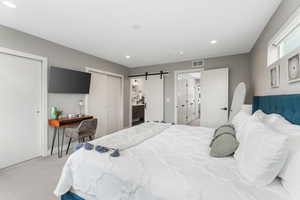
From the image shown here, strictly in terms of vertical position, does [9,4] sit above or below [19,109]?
above

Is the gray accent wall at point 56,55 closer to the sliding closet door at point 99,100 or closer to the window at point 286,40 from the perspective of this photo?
the sliding closet door at point 99,100

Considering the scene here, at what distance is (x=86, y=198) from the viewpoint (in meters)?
1.26

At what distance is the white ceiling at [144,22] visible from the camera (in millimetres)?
1712

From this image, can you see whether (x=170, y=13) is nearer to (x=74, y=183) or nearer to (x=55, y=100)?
(x=74, y=183)

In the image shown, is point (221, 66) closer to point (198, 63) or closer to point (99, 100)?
point (198, 63)

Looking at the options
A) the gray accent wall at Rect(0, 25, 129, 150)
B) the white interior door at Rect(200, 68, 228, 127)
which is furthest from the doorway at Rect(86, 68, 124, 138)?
the white interior door at Rect(200, 68, 228, 127)

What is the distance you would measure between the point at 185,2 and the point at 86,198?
2477 millimetres

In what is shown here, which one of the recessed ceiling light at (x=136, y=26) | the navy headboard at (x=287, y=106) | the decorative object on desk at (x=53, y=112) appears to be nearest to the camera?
the navy headboard at (x=287, y=106)

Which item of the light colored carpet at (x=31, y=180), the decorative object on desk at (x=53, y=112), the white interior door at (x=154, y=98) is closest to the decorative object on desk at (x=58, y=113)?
the decorative object on desk at (x=53, y=112)

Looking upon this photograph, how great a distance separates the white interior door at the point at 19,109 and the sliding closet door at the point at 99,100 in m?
1.25

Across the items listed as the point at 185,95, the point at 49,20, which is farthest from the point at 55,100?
the point at 185,95

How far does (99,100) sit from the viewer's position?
4.02 meters

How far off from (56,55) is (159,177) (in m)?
3.31

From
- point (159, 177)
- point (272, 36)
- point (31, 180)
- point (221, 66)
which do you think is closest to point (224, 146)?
point (159, 177)
